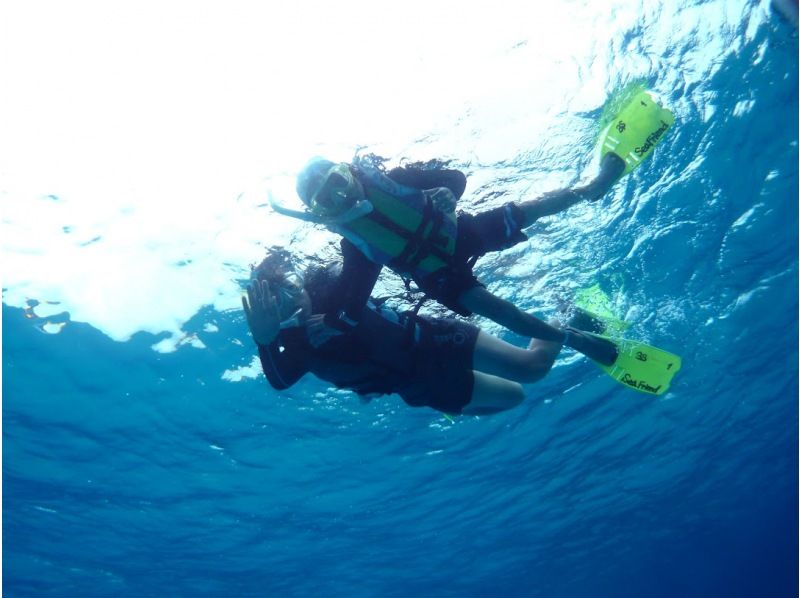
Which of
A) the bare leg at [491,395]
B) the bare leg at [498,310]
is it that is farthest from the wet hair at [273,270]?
the bare leg at [491,395]

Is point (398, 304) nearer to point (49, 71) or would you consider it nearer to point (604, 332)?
point (604, 332)

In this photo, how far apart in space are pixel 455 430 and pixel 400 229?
543 inches

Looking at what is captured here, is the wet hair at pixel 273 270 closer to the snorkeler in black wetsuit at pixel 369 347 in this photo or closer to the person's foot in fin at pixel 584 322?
the snorkeler in black wetsuit at pixel 369 347

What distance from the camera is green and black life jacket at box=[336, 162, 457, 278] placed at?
17.9ft

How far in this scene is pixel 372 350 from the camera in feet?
20.1

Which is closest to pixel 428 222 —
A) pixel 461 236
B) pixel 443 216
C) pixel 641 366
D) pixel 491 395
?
pixel 443 216

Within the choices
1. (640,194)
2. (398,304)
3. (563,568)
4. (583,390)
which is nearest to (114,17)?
(398,304)

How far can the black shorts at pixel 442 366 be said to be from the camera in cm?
646

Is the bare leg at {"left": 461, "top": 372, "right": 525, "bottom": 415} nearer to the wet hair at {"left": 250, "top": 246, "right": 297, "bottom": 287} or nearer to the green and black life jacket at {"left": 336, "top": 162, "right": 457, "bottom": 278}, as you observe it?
the green and black life jacket at {"left": 336, "top": 162, "right": 457, "bottom": 278}

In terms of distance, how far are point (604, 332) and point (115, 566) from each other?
90.8ft

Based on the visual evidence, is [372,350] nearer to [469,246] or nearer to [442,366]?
[442,366]

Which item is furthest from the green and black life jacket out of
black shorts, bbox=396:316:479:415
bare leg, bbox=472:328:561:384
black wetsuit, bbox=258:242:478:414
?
bare leg, bbox=472:328:561:384

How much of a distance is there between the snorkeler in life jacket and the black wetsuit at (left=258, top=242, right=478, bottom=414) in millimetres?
276

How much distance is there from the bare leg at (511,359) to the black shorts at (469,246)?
2.59ft
